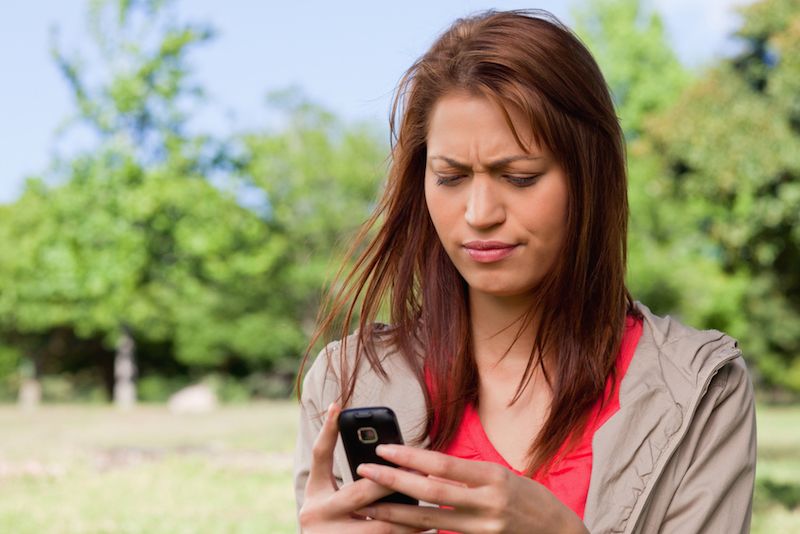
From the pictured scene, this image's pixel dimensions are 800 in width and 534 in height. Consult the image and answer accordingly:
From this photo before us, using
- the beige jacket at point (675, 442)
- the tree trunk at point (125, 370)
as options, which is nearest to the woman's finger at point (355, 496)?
the beige jacket at point (675, 442)

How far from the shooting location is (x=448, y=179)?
1.92 m

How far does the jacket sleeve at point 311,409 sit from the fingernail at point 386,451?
57cm

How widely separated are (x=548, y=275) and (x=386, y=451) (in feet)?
2.05

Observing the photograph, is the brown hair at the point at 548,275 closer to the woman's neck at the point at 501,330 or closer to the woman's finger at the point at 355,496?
the woman's neck at the point at 501,330

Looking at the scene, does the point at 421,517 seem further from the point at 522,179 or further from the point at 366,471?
the point at 522,179

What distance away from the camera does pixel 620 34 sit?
30359 millimetres

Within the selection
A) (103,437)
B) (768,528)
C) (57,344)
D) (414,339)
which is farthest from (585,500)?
(57,344)

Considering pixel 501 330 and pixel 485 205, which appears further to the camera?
pixel 501 330

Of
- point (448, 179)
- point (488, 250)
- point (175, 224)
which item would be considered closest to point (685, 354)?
point (488, 250)

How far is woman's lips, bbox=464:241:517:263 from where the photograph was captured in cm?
189

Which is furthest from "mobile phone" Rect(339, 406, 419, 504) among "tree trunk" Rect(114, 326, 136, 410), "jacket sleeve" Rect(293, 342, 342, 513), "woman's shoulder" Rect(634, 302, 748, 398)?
"tree trunk" Rect(114, 326, 136, 410)

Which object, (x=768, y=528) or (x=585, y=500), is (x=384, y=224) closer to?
(x=585, y=500)

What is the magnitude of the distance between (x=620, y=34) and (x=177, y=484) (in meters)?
23.2

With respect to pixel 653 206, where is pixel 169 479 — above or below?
below
